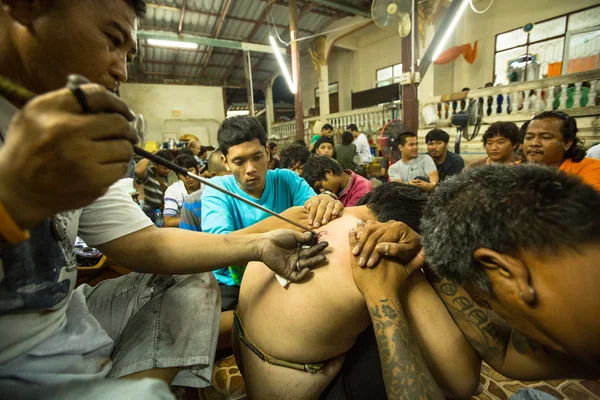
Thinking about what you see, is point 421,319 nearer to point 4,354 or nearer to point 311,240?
point 311,240

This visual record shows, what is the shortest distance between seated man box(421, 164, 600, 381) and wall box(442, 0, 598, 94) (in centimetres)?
1017

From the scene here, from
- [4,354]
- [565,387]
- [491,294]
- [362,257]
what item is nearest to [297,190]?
[362,257]

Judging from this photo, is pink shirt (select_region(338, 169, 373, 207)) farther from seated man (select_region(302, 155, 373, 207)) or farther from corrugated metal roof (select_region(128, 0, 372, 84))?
corrugated metal roof (select_region(128, 0, 372, 84))

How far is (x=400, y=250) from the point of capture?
112cm

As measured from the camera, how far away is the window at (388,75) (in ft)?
36.1

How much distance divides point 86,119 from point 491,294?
1188mm

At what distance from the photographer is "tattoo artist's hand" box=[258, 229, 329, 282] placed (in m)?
1.15

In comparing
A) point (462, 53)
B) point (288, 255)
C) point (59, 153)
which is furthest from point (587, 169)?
point (462, 53)

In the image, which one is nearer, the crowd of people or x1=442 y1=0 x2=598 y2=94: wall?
the crowd of people


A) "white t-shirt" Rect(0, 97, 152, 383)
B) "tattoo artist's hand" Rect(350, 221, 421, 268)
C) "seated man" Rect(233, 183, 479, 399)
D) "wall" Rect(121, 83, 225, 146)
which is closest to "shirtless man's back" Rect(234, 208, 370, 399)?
"seated man" Rect(233, 183, 479, 399)

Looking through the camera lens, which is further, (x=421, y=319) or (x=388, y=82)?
(x=388, y=82)

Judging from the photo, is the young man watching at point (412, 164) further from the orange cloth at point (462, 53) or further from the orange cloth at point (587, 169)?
the orange cloth at point (462, 53)

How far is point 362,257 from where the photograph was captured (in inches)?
43.8

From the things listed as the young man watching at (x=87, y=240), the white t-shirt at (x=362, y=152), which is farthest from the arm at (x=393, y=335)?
the white t-shirt at (x=362, y=152)
